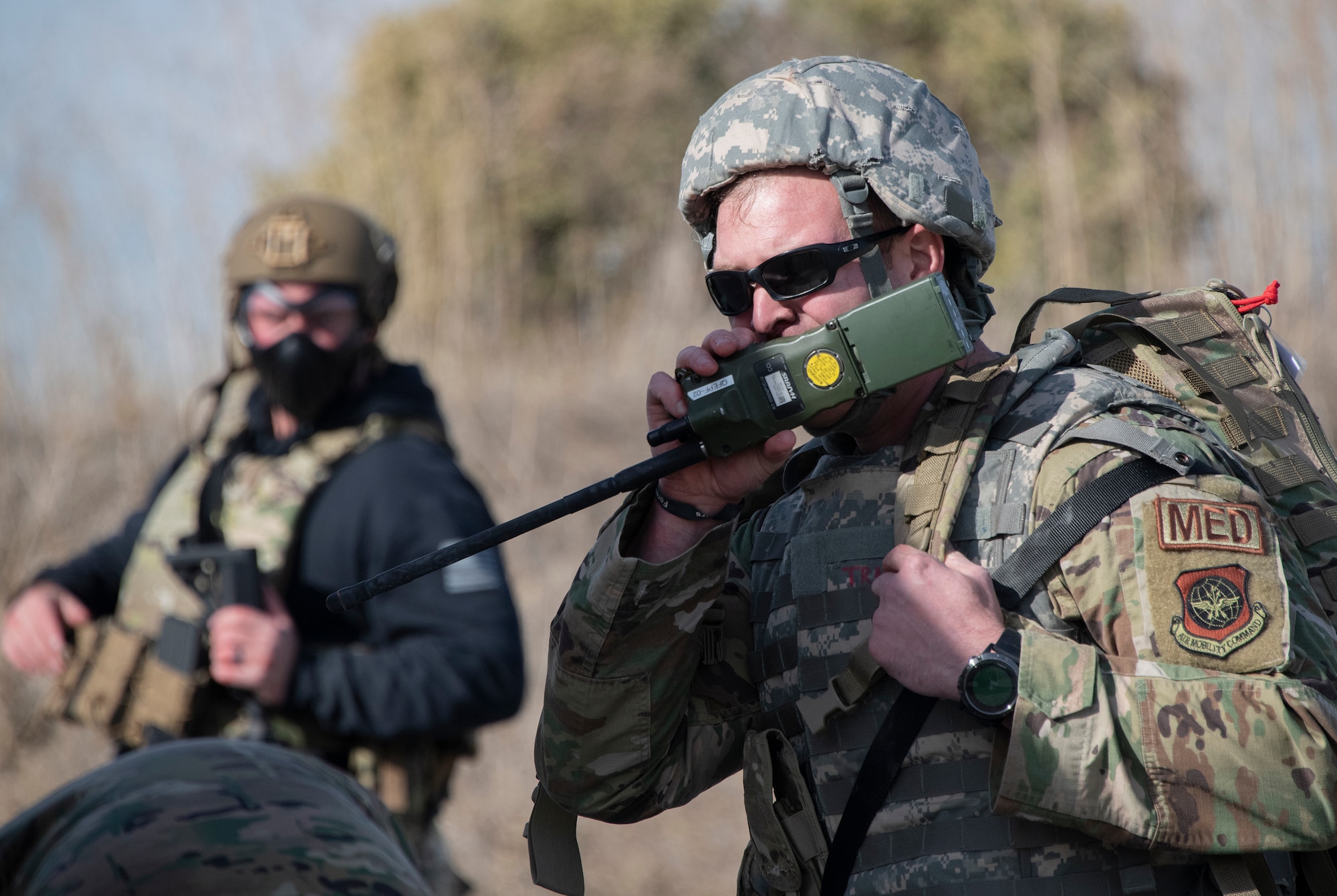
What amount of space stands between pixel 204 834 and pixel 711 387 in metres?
0.96

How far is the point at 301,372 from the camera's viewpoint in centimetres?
381

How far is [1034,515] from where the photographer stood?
5.86ft

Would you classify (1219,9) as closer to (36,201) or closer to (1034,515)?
(1034,515)

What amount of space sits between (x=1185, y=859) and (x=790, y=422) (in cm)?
82

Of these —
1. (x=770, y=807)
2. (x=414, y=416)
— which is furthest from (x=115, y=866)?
(x=414, y=416)

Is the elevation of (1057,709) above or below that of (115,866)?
below

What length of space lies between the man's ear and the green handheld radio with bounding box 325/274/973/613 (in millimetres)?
205

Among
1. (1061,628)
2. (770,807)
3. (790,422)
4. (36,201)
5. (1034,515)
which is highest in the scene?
(36,201)

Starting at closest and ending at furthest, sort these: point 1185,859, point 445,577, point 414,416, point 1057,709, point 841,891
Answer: point 1057,709 → point 1185,859 → point 841,891 → point 445,577 → point 414,416

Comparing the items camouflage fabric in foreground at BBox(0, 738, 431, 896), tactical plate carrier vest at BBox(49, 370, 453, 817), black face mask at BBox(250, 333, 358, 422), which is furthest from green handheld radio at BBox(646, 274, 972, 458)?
black face mask at BBox(250, 333, 358, 422)

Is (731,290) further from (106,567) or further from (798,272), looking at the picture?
(106,567)

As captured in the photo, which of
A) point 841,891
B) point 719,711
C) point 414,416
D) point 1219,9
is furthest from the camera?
point 1219,9

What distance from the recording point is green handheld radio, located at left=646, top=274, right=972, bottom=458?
1839 millimetres

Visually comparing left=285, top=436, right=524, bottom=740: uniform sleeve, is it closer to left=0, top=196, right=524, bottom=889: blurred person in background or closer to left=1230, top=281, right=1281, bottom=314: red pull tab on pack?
left=0, top=196, right=524, bottom=889: blurred person in background
